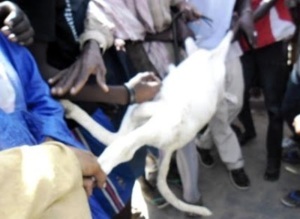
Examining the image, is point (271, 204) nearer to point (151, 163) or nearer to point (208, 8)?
point (151, 163)

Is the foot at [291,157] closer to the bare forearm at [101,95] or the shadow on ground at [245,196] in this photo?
the shadow on ground at [245,196]

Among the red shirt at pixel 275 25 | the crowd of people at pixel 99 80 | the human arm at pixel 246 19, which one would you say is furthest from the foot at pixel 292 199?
the human arm at pixel 246 19

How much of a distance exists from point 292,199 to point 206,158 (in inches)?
25.6

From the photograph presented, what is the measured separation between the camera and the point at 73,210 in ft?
3.08

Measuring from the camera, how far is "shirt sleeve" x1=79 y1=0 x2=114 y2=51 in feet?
4.99

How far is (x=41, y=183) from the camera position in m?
0.87

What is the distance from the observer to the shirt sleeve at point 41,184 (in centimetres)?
84

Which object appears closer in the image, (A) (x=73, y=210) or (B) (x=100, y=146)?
(A) (x=73, y=210)

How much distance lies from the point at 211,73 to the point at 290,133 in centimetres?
202

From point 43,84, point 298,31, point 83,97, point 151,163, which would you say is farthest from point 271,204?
point 43,84

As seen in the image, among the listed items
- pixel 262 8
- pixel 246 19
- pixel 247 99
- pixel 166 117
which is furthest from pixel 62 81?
pixel 247 99

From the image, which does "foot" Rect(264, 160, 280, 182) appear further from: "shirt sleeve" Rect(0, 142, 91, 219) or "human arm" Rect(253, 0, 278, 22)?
"shirt sleeve" Rect(0, 142, 91, 219)

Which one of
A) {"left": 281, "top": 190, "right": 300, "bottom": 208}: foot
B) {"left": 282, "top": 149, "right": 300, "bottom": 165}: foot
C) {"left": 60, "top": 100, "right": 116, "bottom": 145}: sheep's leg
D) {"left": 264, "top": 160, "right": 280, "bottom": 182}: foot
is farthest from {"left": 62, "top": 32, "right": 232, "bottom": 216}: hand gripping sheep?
{"left": 282, "top": 149, "right": 300, "bottom": 165}: foot

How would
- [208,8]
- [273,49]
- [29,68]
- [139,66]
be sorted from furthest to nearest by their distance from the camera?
[273,49] → [208,8] → [139,66] → [29,68]
